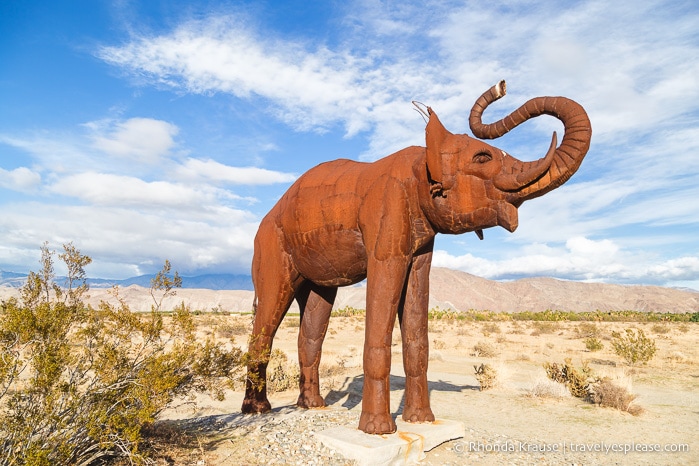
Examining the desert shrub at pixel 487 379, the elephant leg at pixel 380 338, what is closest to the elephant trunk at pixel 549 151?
the elephant leg at pixel 380 338

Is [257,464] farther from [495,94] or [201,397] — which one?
[201,397]

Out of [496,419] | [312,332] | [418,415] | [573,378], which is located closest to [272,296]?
[312,332]

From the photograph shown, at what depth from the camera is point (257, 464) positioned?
5.54 metres

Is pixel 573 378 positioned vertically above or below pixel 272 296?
below

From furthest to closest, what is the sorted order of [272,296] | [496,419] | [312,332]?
[496,419], [312,332], [272,296]

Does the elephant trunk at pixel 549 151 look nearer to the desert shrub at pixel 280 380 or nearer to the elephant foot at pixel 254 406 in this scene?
the elephant foot at pixel 254 406

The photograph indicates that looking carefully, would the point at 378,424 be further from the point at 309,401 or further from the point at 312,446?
the point at 309,401

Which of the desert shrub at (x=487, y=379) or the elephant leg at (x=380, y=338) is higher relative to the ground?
the elephant leg at (x=380, y=338)

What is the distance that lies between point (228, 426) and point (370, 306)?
9.21 feet

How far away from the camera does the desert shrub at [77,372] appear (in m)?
4.31

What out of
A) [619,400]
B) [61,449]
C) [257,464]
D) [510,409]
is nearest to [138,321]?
[61,449]

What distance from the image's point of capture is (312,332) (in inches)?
311

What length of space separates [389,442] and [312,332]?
8.58ft

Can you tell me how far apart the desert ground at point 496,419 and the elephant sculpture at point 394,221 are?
77 cm
